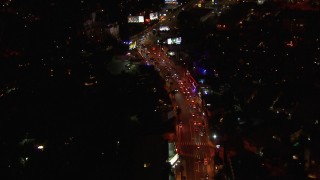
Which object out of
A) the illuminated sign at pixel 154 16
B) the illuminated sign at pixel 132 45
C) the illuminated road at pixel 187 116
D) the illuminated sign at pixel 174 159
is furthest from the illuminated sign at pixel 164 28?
the illuminated sign at pixel 174 159

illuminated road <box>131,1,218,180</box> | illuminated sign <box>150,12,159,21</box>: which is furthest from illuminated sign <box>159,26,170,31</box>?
illuminated sign <box>150,12,159,21</box>

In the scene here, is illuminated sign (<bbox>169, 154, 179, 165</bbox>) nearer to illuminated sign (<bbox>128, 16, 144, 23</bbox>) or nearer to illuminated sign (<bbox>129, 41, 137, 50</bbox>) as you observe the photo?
illuminated sign (<bbox>129, 41, 137, 50</bbox>)

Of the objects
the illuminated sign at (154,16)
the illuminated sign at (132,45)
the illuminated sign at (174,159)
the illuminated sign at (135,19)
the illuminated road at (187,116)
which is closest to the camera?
the illuminated sign at (174,159)

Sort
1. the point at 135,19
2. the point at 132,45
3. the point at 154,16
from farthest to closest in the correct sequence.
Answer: the point at 154,16 < the point at 135,19 < the point at 132,45

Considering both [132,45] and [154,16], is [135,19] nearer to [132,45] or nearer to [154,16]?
[154,16]

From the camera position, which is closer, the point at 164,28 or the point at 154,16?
the point at 164,28

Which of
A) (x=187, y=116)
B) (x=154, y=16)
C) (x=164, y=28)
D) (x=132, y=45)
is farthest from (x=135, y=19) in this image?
(x=187, y=116)

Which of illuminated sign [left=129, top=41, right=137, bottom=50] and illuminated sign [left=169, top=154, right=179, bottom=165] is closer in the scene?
illuminated sign [left=169, top=154, right=179, bottom=165]

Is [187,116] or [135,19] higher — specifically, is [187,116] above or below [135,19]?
below

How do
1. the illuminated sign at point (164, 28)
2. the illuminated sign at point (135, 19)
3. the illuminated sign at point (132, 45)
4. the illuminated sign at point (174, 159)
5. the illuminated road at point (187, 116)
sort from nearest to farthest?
the illuminated sign at point (174, 159)
the illuminated road at point (187, 116)
the illuminated sign at point (132, 45)
the illuminated sign at point (164, 28)
the illuminated sign at point (135, 19)

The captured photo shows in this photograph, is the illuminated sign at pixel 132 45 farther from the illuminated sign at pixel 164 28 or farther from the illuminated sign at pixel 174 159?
the illuminated sign at pixel 174 159

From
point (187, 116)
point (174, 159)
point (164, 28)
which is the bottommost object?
point (174, 159)

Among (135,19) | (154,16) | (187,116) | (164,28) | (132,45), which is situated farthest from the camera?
(154,16)
